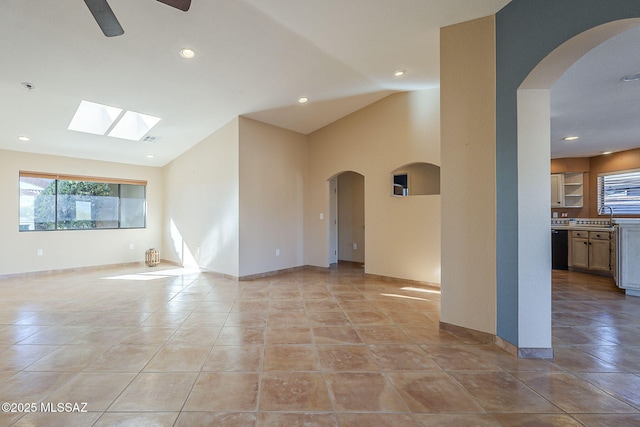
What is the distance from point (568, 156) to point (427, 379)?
267 inches

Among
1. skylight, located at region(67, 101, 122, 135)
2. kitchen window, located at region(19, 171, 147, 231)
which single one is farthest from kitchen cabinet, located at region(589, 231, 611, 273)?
kitchen window, located at region(19, 171, 147, 231)

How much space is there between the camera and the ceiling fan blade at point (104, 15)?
5.71 ft

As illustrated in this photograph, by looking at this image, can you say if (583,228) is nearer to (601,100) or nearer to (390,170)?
(601,100)

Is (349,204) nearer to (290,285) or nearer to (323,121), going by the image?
(323,121)

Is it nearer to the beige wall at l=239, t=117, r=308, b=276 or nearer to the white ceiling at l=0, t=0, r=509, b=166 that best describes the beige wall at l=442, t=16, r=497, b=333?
the white ceiling at l=0, t=0, r=509, b=166

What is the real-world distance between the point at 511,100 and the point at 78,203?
8001 mm

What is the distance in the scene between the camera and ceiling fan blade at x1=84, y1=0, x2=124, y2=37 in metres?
1.74

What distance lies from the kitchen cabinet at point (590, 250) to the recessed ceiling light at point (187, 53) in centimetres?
715

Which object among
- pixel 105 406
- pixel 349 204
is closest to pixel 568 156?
pixel 349 204

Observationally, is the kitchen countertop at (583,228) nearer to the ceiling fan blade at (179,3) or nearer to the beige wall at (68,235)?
the ceiling fan blade at (179,3)

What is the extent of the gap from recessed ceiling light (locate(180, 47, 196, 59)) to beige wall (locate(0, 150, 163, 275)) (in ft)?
15.7

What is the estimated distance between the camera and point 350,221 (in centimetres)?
709

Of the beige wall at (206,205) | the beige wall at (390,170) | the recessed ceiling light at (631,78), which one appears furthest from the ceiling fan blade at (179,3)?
the recessed ceiling light at (631,78)

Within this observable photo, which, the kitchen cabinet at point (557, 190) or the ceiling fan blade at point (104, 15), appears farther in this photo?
the kitchen cabinet at point (557, 190)
